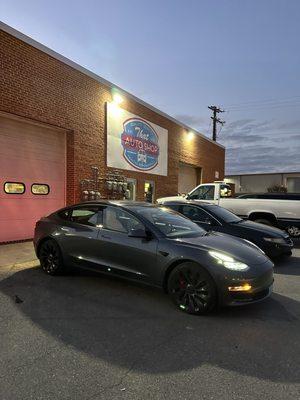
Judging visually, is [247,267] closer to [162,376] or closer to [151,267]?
[151,267]

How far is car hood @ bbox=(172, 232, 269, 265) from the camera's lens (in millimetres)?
5605

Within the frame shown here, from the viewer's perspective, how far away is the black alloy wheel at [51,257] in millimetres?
7242

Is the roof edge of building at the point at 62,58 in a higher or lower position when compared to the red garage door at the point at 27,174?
higher

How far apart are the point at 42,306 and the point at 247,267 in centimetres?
291

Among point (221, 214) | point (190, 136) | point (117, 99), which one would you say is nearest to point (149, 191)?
point (117, 99)

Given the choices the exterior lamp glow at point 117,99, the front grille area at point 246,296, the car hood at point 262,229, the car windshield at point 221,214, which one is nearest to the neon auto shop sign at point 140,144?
the exterior lamp glow at point 117,99

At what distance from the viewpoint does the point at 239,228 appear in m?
9.33

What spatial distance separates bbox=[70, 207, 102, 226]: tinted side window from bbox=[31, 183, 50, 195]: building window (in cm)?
517

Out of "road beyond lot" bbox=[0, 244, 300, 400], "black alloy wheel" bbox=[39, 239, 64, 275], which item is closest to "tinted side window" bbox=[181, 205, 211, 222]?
"road beyond lot" bbox=[0, 244, 300, 400]

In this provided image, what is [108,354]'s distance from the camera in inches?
163

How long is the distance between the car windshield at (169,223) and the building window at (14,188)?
5.82 metres

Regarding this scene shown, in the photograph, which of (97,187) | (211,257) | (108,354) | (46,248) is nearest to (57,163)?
(97,187)

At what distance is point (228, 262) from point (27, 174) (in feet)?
26.9

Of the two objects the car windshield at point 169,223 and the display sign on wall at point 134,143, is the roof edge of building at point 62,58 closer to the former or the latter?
the display sign on wall at point 134,143
